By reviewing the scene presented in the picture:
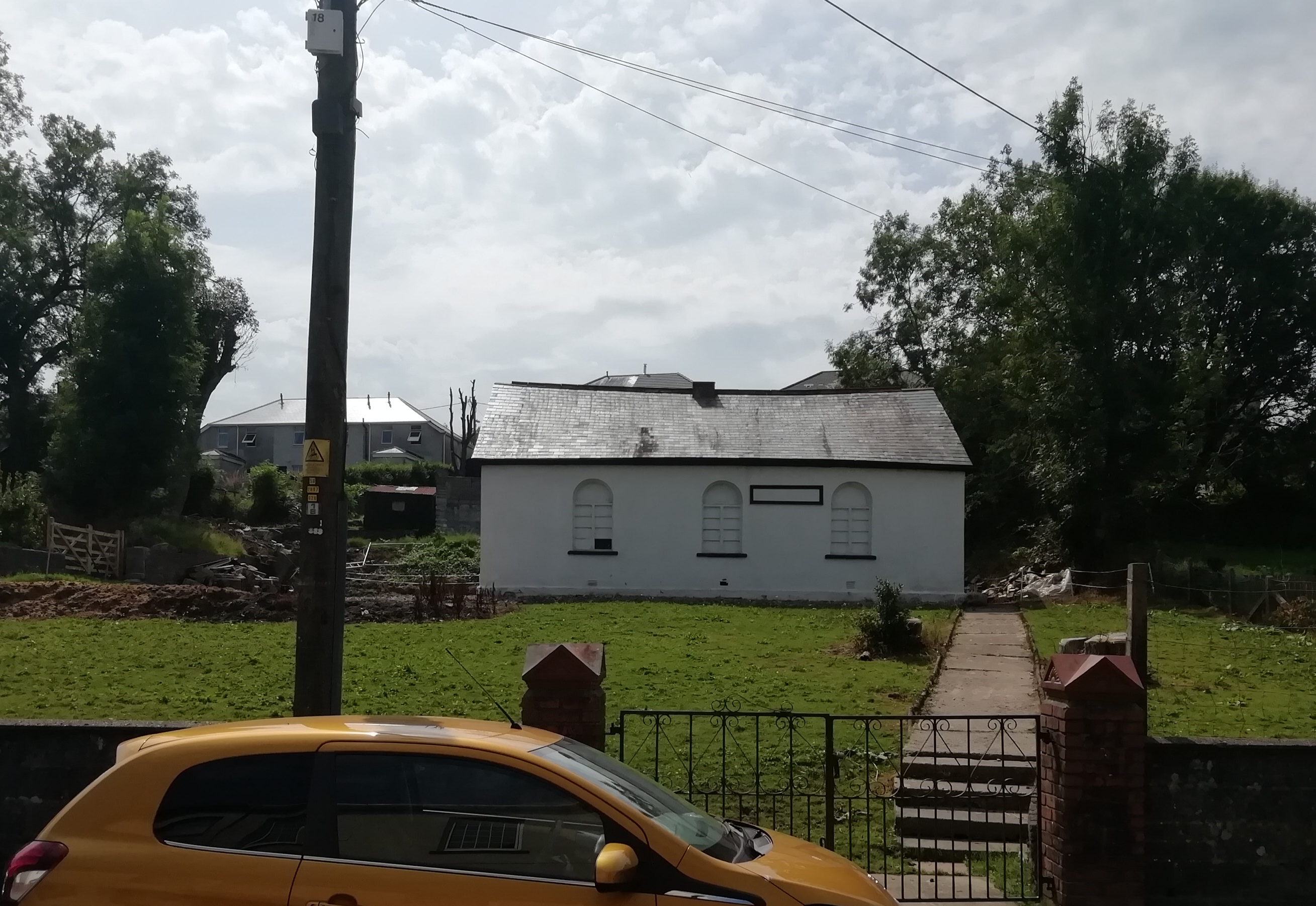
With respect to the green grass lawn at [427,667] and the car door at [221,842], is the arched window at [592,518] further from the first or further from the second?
the car door at [221,842]

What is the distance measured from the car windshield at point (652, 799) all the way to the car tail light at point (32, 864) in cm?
210

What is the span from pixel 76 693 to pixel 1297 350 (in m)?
41.5

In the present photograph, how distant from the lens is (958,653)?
1791 centimetres

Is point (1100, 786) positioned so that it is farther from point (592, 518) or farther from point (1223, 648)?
point (592, 518)

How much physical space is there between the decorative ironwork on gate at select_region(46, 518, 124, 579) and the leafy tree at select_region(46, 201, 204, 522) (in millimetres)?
6440

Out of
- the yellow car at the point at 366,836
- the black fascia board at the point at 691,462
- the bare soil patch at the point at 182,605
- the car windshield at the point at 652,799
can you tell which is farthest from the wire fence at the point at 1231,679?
the bare soil patch at the point at 182,605

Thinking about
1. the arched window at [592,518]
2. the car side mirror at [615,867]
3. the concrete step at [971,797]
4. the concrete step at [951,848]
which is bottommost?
the concrete step at [951,848]

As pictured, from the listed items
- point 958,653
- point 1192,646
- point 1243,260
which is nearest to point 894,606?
point 958,653

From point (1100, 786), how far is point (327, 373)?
5700 millimetres

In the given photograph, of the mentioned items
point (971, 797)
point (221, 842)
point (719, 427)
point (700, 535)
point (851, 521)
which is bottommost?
point (971, 797)

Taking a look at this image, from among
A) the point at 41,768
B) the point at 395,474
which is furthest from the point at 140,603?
the point at 395,474

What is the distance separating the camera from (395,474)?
64438 millimetres

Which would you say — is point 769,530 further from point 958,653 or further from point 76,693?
point 76,693

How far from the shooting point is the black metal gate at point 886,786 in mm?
8055
